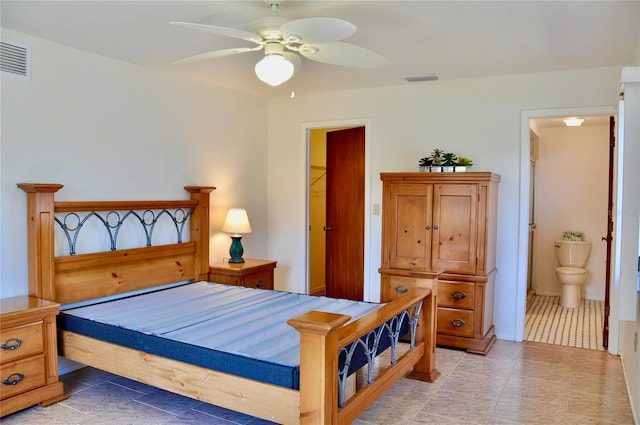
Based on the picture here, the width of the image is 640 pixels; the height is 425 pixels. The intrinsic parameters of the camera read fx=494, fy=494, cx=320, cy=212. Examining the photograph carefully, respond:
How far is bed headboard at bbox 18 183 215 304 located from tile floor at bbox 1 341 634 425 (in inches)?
25.8

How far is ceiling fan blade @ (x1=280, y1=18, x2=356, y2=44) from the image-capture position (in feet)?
7.16

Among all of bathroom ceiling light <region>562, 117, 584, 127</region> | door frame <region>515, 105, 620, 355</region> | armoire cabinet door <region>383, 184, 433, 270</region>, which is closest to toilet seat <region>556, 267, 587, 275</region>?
door frame <region>515, 105, 620, 355</region>

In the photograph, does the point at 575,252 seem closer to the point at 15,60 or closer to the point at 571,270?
the point at 571,270

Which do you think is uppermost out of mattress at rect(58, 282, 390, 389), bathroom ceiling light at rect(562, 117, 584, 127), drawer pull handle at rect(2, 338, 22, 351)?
bathroom ceiling light at rect(562, 117, 584, 127)

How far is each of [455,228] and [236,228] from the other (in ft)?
6.56

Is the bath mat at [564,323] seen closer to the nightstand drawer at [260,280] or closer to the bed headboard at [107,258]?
the nightstand drawer at [260,280]

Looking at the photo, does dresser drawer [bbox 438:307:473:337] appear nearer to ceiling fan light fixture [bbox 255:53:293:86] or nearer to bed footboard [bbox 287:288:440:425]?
bed footboard [bbox 287:288:440:425]

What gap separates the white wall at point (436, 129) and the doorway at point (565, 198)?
1.90m

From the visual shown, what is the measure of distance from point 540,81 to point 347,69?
1659 millimetres

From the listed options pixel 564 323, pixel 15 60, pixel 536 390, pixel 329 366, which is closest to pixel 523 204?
pixel 564 323

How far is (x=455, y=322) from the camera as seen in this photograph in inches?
162

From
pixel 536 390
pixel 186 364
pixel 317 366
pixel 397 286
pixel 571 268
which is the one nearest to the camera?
pixel 317 366

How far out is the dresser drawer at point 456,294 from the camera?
4070mm

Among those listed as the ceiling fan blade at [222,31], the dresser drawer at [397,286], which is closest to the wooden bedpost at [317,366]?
the ceiling fan blade at [222,31]
